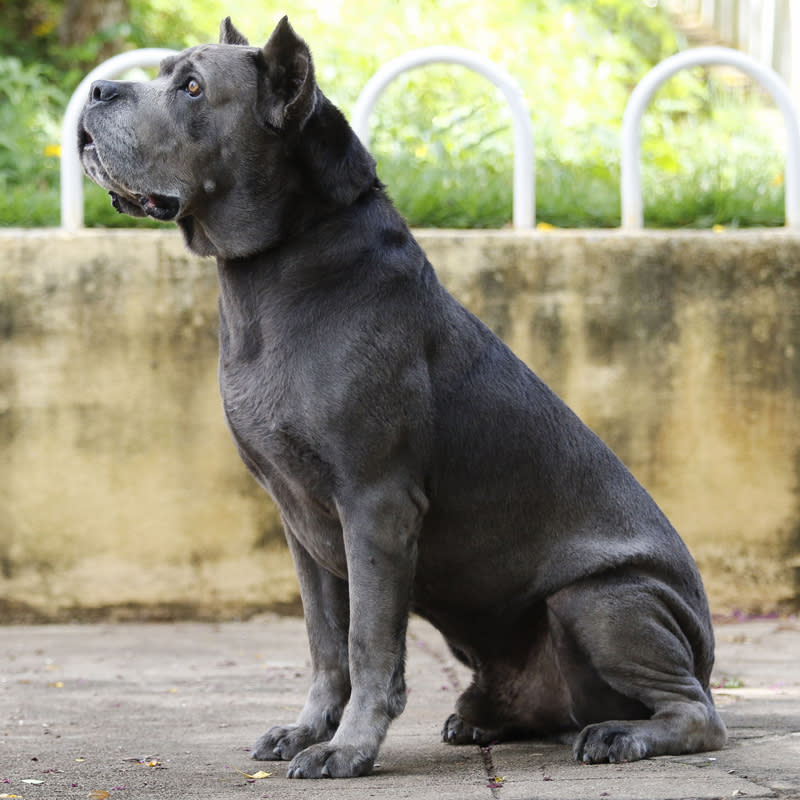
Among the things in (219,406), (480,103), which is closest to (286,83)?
(219,406)

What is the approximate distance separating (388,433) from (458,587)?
51 centimetres

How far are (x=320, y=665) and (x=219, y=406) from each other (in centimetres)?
263

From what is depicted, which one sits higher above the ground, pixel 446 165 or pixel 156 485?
pixel 446 165

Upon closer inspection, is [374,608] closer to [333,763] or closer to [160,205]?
[333,763]

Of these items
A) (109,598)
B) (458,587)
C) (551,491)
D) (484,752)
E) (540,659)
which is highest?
(551,491)

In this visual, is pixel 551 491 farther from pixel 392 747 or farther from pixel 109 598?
pixel 109 598

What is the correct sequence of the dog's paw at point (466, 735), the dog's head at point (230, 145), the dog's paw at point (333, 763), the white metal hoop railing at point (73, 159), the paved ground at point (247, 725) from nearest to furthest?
the paved ground at point (247, 725)
the dog's paw at point (333, 763)
the dog's head at point (230, 145)
the dog's paw at point (466, 735)
the white metal hoop railing at point (73, 159)

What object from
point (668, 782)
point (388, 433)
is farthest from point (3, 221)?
point (668, 782)

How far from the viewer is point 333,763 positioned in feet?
10.4

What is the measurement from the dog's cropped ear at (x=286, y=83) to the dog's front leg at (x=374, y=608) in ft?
3.27

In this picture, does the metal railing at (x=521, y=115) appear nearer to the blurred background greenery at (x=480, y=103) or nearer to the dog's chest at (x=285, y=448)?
the blurred background greenery at (x=480, y=103)

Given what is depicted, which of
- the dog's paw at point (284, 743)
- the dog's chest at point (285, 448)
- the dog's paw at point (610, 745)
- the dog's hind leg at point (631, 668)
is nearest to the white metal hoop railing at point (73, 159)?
the dog's chest at point (285, 448)

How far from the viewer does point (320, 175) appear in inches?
135

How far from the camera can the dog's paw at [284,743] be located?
3461mm
